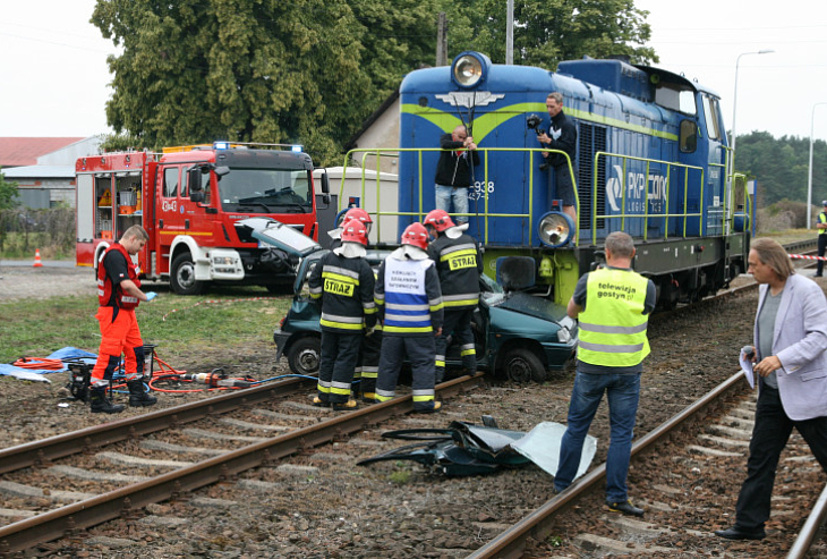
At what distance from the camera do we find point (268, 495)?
620 cm

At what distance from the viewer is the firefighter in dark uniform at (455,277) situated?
9594 mm

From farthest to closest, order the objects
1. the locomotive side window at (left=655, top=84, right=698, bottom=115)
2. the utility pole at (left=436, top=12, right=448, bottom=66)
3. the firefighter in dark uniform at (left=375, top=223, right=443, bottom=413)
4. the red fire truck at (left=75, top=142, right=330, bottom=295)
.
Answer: the utility pole at (left=436, top=12, right=448, bottom=66) → the red fire truck at (left=75, top=142, right=330, bottom=295) → the locomotive side window at (left=655, top=84, right=698, bottom=115) → the firefighter in dark uniform at (left=375, top=223, right=443, bottom=413)

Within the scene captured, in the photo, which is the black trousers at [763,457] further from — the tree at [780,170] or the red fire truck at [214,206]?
the tree at [780,170]

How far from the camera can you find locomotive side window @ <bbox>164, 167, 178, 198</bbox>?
19.6 metres

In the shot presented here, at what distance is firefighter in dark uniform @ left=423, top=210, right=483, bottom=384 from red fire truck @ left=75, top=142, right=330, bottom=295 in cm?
870

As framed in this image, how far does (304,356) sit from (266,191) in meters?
9.58

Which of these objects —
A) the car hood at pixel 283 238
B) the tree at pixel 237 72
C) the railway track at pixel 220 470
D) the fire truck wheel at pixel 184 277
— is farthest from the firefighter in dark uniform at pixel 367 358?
the tree at pixel 237 72

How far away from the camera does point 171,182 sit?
64.7 feet

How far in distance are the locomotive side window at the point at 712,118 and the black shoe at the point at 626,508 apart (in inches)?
458

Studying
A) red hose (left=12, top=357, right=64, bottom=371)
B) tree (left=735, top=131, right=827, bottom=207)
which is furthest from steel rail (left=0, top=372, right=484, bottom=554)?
tree (left=735, top=131, right=827, bottom=207)

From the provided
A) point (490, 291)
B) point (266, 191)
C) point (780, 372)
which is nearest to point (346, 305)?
point (490, 291)

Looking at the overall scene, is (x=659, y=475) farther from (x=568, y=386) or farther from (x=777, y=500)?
(x=568, y=386)

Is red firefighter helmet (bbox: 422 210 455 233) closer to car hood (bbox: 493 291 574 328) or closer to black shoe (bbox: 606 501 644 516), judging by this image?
car hood (bbox: 493 291 574 328)

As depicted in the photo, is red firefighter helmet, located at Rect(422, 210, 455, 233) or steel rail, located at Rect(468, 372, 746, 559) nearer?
steel rail, located at Rect(468, 372, 746, 559)
